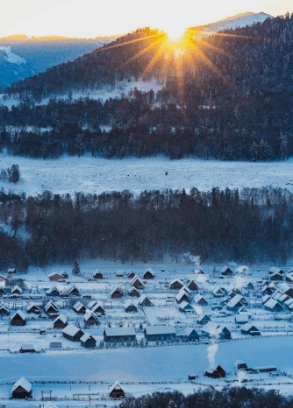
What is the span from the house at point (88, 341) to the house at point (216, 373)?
21.4 feet

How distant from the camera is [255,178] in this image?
6375 cm

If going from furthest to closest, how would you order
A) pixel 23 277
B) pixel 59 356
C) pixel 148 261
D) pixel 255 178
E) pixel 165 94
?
pixel 165 94, pixel 255 178, pixel 148 261, pixel 23 277, pixel 59 356

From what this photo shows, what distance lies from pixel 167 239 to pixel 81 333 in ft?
69.4

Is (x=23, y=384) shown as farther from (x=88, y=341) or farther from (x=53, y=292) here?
(x=53, y=292)

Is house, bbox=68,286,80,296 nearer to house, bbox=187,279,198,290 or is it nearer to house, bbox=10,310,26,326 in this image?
house, bbox=10,310,26,326

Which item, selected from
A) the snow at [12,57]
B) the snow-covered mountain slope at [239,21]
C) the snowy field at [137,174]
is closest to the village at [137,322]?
the snowy field at [137,174]

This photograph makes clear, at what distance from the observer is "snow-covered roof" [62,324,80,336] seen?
29.5 m

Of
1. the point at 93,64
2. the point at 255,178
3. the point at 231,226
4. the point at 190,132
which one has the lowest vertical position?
the point at 231,226

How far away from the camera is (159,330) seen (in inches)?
1182

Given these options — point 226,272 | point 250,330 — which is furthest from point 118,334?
point 226,272

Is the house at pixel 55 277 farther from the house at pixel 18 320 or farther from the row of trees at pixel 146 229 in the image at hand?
the house at pixel 18 320

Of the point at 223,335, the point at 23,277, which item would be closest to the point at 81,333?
the point at 223,335

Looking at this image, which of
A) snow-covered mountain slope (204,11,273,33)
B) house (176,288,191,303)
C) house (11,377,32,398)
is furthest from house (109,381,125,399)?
snow-covered mountain slope (204,11,273,33)

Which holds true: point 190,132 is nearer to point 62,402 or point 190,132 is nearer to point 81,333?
point 81,333
